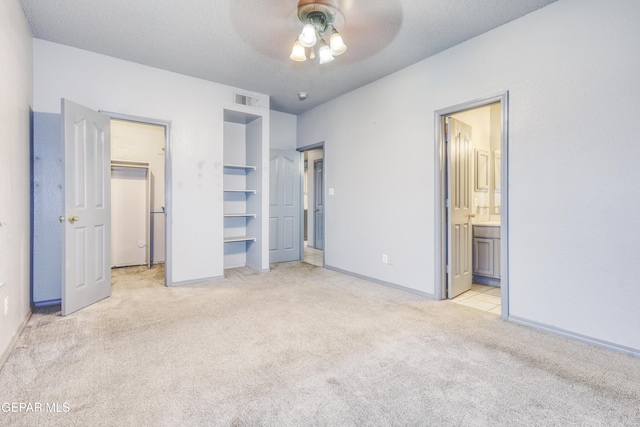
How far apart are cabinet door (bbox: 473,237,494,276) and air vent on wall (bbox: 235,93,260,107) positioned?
3.83 metres

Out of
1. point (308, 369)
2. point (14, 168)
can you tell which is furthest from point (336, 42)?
point (14, 168)

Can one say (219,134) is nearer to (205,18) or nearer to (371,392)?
(205,18)

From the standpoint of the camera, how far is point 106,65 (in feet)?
12.0

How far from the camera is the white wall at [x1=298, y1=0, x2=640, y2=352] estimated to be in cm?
232

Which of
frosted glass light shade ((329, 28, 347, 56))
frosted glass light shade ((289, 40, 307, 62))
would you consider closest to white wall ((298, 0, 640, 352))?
frosted glass light shade ((329, 28, 347, 56))

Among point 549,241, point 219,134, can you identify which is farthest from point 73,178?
point 549,241

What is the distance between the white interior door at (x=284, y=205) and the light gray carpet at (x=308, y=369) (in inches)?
99.2

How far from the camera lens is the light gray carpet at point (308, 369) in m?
1.63

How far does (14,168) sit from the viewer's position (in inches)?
100

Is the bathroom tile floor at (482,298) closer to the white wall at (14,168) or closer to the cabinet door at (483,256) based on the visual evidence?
the cabinet door at (483,256)

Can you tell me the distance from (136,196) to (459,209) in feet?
16.9

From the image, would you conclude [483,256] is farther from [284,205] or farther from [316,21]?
[316,21]

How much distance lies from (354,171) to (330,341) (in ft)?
9.06
